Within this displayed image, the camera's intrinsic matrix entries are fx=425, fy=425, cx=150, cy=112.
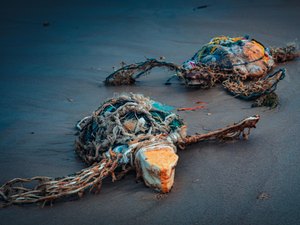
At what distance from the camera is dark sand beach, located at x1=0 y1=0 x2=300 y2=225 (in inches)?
108

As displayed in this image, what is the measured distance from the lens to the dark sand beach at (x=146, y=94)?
108 inches

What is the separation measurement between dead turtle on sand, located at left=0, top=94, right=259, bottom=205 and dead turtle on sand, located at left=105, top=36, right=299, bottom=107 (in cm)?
123

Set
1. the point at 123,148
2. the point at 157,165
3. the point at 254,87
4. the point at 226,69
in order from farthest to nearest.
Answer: the point at 226,69
the point at 254,87
the point at 123,148
the point at 157,165

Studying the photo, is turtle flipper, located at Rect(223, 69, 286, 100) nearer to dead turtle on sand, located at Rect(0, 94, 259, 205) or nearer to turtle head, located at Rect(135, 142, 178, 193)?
dead turtle on sand, located at Rect(0, 94, 259, 205)

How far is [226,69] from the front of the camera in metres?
5.03

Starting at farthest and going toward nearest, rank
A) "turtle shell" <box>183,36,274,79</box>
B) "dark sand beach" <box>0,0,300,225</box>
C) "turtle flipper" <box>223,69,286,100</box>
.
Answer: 1. "turtle shell" <box>183,36,274,79</box>
2. "turtle flipper" <box>223,69,286,100</box>
3. "dark sand beach" <box>0,0,300,225</box>

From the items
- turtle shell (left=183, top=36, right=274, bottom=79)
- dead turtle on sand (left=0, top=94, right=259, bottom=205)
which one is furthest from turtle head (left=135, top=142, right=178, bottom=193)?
turtle shell (left=183, top=36, right=274, bottom=79)

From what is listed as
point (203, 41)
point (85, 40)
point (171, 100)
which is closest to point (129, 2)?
point (85, 40)

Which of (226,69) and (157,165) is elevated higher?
(157,165)

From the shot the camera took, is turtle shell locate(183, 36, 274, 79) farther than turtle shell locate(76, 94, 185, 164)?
Yes

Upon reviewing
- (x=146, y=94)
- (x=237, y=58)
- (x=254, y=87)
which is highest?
(x=237, y=58)

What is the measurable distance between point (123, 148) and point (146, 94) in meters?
2.04

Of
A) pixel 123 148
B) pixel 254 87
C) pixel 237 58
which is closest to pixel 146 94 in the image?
pixel 237 58

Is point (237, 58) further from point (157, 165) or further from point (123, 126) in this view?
point (157, 165)
